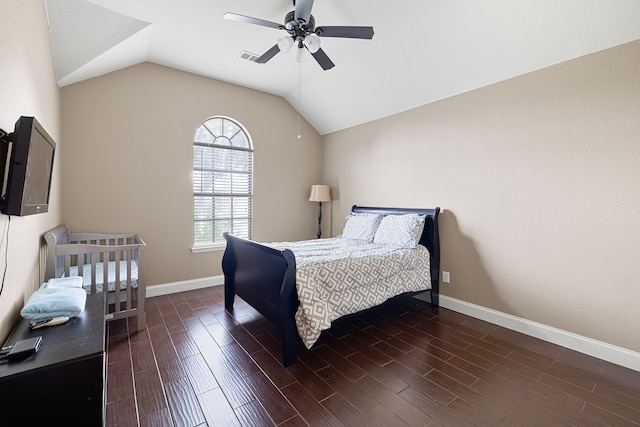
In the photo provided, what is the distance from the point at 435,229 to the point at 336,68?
250 cm

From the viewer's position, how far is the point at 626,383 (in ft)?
6.72

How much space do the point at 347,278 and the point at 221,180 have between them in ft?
9.09

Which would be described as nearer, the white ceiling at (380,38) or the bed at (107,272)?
the white ceiling at (380,38)

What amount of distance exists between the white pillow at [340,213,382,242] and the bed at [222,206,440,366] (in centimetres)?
1

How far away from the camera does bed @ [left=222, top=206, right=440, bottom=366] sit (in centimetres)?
222

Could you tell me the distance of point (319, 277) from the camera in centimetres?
234

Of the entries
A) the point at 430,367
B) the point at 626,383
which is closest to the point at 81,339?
the point at 430,367

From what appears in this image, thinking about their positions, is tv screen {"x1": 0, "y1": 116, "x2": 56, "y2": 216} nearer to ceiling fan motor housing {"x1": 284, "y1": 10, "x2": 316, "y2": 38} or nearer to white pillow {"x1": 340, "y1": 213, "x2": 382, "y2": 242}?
ceiling fan motor housing {"x1": 284, "y1": 10, "x2": 316, "y2": 38}

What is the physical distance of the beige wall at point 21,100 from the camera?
1441 mm

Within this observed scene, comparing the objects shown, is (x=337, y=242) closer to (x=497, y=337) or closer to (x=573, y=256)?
(x=497, y=337)

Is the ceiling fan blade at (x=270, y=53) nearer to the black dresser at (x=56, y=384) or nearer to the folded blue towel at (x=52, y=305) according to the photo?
the folded blue towel at (x=52, y=305)

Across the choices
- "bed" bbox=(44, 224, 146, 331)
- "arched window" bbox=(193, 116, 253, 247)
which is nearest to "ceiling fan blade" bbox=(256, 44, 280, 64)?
"arched window" bbox=(193, 116, 253, 247)

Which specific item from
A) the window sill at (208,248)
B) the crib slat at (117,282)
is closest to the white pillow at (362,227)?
the window sill at (208,248)

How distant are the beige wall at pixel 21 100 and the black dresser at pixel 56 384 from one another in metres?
0.38
